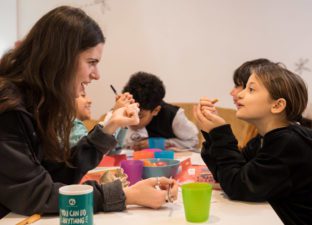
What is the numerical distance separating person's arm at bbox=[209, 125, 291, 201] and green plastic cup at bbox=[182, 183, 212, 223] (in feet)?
0.62

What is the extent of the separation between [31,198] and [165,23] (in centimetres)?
245

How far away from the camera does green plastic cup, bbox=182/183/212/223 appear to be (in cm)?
88

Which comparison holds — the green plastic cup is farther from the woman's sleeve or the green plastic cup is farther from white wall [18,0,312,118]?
white wall [18,0,312,118]

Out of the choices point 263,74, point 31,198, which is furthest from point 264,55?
point 31,198

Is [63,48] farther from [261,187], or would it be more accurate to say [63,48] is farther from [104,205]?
[261,187]

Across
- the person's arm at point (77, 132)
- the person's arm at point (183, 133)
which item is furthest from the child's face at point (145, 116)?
the person's arm at point (77, 132)

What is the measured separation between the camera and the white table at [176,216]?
88 centimetres

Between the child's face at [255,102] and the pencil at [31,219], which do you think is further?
the child's face at [255,102]

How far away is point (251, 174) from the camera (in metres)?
1.05

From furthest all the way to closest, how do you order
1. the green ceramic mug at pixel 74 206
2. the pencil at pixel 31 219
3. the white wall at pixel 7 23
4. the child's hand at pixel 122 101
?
the white wall at pixel 7 23 → the child's hand at pixel 122 101 → the pencil at pixel 31 219 → the green ceramic mug at pixel 74 206

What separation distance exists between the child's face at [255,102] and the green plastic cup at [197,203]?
0.39 meters

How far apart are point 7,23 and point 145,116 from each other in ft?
4.88

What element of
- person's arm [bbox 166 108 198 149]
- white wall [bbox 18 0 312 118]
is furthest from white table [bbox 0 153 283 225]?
white wall [bbox 18 0 312 118]

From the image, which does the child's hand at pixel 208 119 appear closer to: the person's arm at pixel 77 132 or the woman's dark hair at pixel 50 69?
the woman's dark hair at pixel 50 69
